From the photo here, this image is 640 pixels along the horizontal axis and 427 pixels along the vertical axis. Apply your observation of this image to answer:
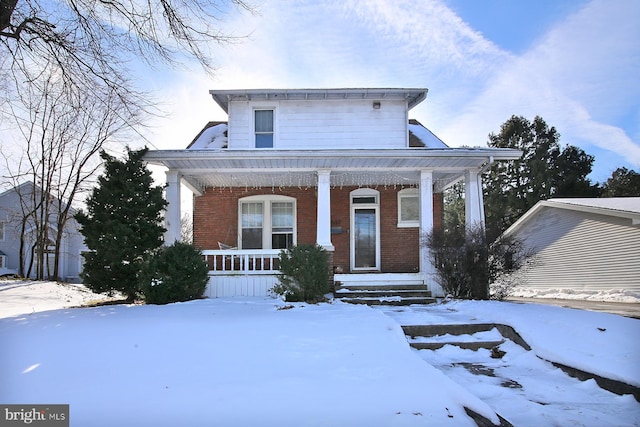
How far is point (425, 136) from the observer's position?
1273 cm

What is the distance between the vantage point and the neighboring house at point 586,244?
14.2 meters

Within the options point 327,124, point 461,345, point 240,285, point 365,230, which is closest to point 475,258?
point 461,345

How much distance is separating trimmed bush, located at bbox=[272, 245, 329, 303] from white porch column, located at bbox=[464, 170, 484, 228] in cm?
396

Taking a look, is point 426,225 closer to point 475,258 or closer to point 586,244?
point 475,258

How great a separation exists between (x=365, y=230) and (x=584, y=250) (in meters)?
9.82

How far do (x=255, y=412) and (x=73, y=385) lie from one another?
1661mm

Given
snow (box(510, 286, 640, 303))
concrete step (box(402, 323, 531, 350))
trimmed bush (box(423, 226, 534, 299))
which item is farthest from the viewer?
snow (box(510, 286, 640, 303))

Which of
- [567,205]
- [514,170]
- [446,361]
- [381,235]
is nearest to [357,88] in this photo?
[381,235]

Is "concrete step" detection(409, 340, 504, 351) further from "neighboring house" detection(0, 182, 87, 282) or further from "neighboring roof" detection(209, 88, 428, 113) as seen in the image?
"neighboring house" detection(0, 182, 87, 282)

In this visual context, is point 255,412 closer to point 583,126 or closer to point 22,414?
point 22,414

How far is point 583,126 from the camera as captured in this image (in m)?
7.29

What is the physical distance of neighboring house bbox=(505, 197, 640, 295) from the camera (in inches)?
559

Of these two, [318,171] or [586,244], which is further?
[586,244]

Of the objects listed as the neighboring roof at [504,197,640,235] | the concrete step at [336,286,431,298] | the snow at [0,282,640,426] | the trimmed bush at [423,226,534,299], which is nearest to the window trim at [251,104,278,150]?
the concrete step at [336,286,431,298]
